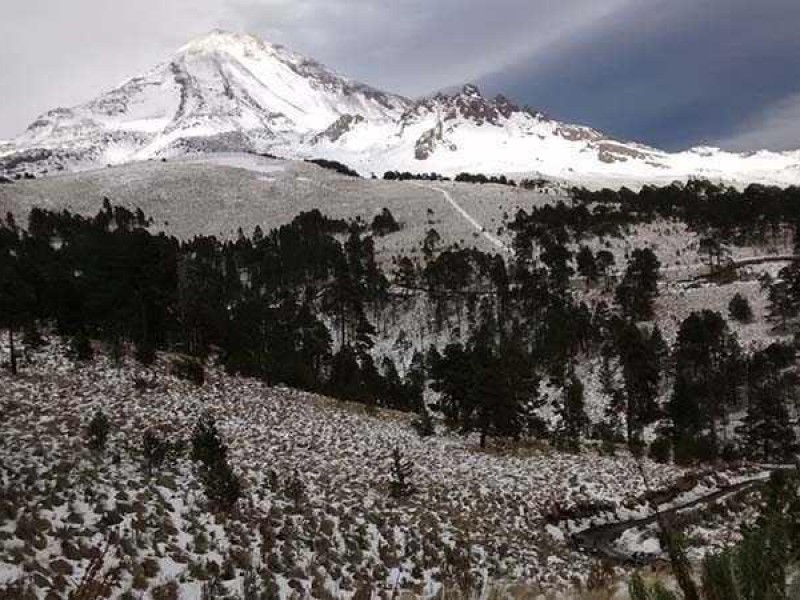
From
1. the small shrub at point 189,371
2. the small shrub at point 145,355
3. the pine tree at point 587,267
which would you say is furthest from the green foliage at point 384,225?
the small shrub at point 145,355

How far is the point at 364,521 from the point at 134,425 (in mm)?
Result: 9592

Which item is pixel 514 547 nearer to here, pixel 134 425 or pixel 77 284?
pixel 134 425

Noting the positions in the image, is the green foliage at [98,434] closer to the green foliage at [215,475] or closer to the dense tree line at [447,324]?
the green foliage at [215,475]

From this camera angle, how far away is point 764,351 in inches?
2832

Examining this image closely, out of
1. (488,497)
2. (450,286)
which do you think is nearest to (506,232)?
(450,286)

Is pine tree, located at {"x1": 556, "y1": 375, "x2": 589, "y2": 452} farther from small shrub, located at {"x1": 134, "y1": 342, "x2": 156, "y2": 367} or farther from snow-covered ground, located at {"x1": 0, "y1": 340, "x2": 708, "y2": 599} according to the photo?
small shrub, located at {"x1": 134, "y1": 342, "x2": 156, "y2": 367}

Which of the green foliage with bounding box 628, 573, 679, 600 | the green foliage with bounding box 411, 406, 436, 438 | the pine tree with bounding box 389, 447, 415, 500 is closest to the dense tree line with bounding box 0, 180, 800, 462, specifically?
the green foliage with bounding box 411, 406, 436, 438

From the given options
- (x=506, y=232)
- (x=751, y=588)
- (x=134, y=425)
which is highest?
(x=506, y=232)

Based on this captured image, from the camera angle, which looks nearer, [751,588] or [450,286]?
[751,588]

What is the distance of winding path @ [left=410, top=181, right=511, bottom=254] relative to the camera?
5246 inches

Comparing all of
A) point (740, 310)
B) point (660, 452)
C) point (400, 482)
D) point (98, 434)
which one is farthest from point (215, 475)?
point (740, 310)

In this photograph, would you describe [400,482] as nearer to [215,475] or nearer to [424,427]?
[215,475]

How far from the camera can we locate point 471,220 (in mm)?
155000

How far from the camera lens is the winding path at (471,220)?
437ft
